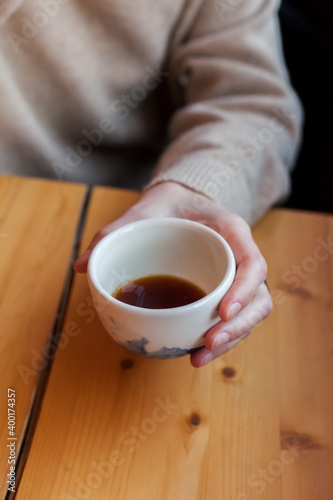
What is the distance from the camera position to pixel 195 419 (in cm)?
48

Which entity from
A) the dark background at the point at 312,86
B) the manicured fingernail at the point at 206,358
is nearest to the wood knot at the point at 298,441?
the manicured fingernail at the point at 206,358

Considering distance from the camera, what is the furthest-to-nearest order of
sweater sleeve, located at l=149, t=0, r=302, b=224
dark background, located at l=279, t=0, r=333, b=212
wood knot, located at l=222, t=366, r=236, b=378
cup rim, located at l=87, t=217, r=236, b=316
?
dark background, located at l=279, t=0, r=333, b=212 → sweater sleeve, located at l=149, t=0, r=302, b=224 → wood knot, located at l=222, t=366, r=236, b=378 → cup rim, located at l=87, t=217, r=236, b=316

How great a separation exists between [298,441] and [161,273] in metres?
0.22

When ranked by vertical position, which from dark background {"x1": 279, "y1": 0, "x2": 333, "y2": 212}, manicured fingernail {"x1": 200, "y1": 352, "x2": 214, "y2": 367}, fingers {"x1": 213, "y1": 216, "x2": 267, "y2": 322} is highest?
fingers {"x1": 213, "y1": 216, "x2": 267, "y2": 322}

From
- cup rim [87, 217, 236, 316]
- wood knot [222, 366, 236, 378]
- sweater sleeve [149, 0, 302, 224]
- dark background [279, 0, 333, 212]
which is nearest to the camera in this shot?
cup rim [87, 217, 236, 316]

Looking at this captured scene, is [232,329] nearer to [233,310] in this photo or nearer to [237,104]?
[233,310]

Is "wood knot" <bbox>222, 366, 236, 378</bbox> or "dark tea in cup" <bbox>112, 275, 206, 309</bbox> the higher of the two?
"dark tea in cup" <bbox>112, 275, 206, 309</bbox>

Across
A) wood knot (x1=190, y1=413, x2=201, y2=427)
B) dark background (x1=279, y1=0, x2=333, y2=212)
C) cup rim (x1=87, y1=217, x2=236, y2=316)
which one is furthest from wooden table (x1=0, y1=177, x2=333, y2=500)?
dark background (x1=279, y1=0, x2=333, y2=212)

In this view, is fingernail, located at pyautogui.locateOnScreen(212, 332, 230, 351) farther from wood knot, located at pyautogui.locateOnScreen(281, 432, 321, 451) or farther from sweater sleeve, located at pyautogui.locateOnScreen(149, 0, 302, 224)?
sweater sleeve, located at pyautogui.locateOnScreen(149, 0, 302, 224)

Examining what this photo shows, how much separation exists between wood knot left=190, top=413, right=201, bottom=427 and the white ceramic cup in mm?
64

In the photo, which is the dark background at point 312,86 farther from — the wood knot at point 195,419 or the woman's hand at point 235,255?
the wood knot at point 195,419

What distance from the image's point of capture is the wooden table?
0.43 m

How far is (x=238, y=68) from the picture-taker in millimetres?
830

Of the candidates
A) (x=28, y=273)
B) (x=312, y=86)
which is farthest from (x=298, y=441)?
(x=312, y=86)
